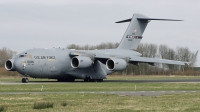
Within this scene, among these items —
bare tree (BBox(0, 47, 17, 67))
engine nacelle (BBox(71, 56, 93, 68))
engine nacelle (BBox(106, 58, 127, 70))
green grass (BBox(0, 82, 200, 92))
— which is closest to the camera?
green grass (BBox(0, 82, 200, 92))

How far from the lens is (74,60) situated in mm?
48688

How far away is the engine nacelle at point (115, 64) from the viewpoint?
48.3 m

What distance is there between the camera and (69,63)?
49375 mm

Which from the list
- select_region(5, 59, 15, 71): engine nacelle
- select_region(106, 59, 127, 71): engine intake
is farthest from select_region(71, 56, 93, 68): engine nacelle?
select_region(5, 59, 15, 71): engine nacelle

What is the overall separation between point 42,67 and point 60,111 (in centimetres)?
2943

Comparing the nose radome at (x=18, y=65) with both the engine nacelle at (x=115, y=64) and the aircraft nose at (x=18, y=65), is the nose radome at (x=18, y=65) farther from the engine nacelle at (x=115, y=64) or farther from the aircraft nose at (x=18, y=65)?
→ the engine nacelle at (x=115, y=64)

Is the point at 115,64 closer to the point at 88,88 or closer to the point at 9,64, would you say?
the point at 9,64

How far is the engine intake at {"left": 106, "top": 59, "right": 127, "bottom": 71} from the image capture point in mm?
48281

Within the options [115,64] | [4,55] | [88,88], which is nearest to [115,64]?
[115,64]

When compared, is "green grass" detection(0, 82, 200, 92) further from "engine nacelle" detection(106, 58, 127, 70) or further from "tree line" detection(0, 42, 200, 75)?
"tree line" detection(0, 42, 200, 75)

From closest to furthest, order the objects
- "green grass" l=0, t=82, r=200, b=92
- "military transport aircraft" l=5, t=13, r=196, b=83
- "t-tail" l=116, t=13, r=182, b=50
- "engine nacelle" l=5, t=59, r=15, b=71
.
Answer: "green grass" l=0, t=82, r=200, b=92 → "military transport aircraft" l=5, t=13, r=196, b=83 → "engine nacelle" l=5, t=59, r=15, b=71 → "t-tail" l=116, t=13, r=182, b=50

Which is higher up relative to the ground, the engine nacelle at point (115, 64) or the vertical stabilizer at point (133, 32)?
the vertical stabilizer at point (133, 32)

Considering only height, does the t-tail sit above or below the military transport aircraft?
above

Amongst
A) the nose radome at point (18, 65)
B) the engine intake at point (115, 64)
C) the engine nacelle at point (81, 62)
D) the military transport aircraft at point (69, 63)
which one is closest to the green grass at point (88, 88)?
the nose radome at point (18, 65)
